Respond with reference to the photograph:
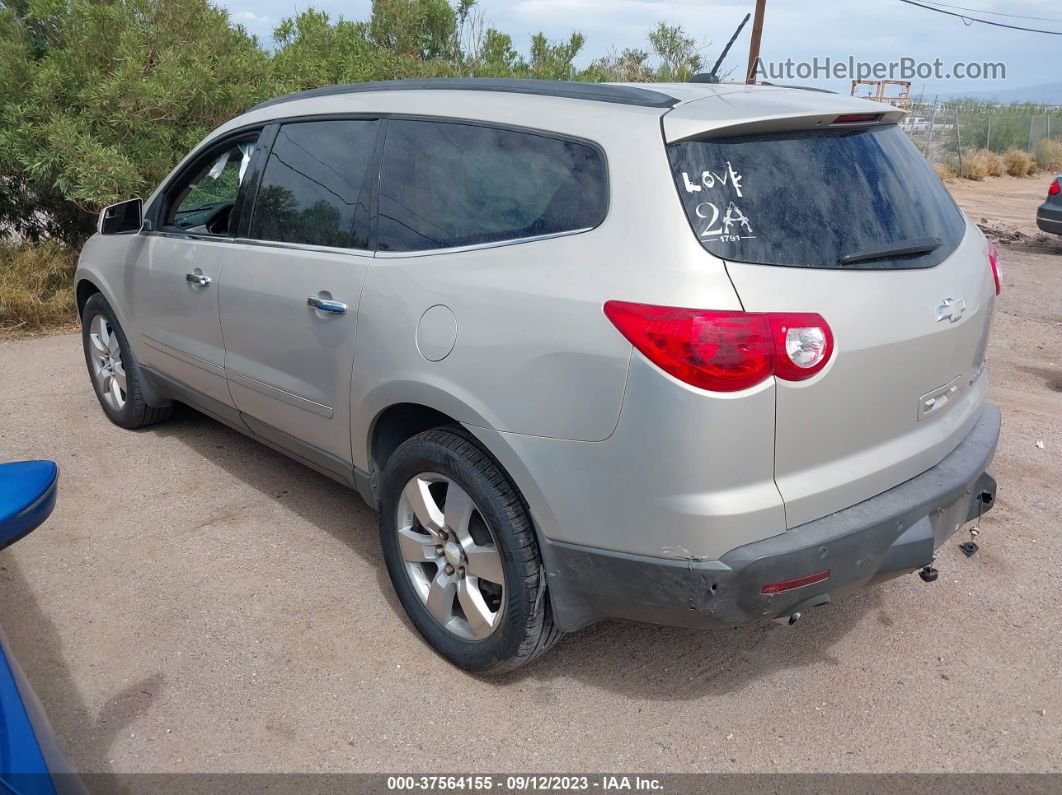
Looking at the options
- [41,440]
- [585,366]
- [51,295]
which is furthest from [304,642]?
[51,295]

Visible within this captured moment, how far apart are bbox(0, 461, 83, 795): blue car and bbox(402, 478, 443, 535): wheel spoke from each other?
1.28 metres

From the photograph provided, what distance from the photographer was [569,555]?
267cm

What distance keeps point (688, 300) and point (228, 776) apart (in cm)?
192

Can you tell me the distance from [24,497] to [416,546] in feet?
4.86

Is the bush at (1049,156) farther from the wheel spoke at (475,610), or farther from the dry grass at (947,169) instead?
the wheel spoke at (475,610)

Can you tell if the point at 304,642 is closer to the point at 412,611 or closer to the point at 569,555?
the point at 412,611

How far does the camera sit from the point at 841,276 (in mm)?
2533

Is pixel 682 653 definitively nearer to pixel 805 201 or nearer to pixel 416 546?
pixel 416 546

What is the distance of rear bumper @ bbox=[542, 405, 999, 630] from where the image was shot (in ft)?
8.05

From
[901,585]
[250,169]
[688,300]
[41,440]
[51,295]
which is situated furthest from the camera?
[51,295]

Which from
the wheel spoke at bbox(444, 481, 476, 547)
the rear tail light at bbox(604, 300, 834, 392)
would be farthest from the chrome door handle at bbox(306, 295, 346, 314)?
the rear tail light at bbox(604, 300, 834, 392)

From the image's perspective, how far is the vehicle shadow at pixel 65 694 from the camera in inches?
111

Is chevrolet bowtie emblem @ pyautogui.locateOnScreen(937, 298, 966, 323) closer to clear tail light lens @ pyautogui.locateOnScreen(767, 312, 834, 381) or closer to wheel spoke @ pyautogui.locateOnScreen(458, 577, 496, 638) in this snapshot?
clear tail light lens @ pyautogui.locateOnScreen(767, 312, 834, 381)

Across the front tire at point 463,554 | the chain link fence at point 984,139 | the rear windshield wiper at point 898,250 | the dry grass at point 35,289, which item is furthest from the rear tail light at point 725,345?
the chain link fence at point 984,139
